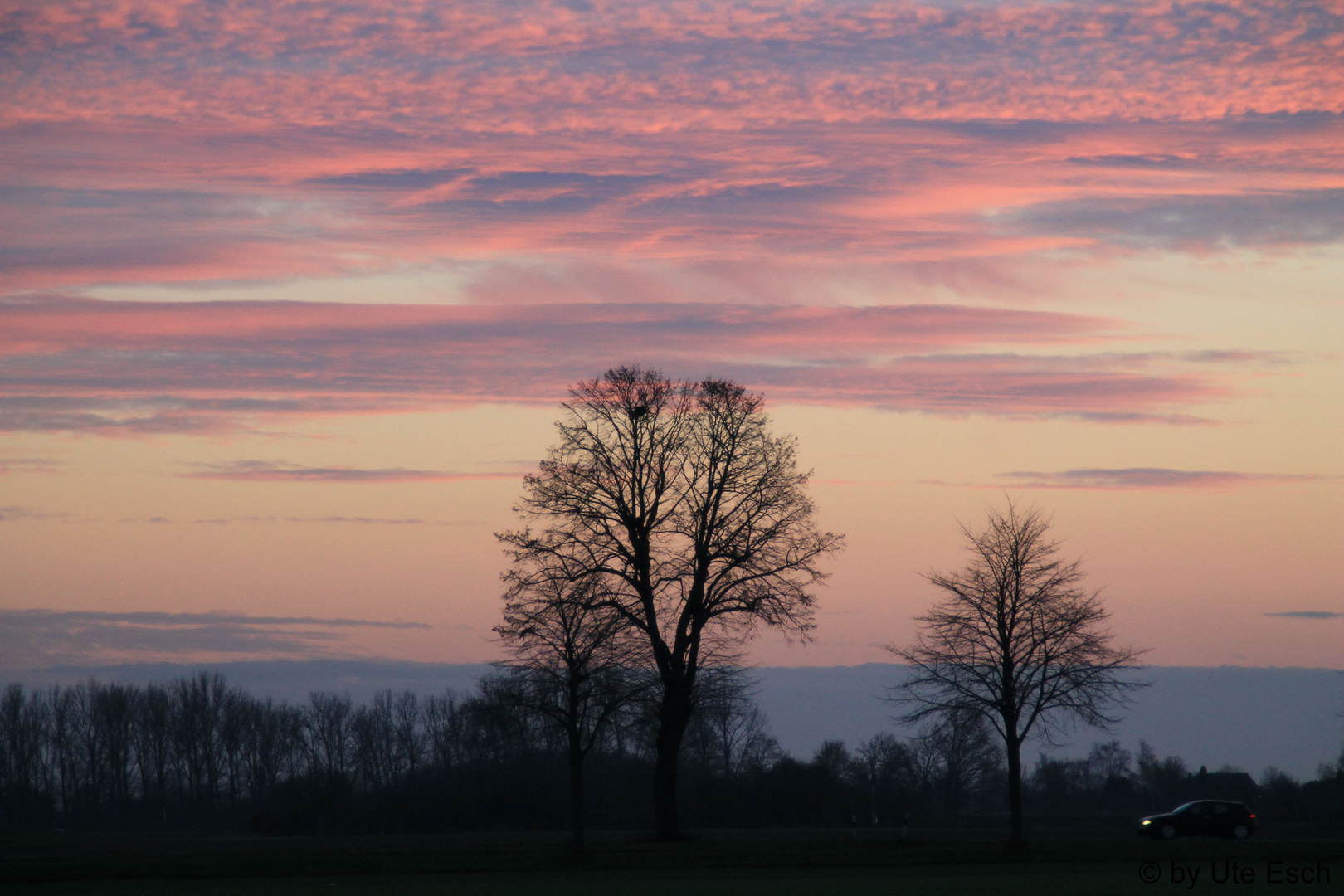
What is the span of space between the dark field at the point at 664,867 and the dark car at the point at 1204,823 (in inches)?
155

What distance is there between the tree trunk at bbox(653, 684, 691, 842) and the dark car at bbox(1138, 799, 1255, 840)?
17.3m

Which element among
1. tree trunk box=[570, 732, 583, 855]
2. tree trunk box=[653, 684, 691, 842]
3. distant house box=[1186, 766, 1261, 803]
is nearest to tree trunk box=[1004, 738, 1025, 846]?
tree trunk box=[653, 684, 691, 842]

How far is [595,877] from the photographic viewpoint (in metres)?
27.7

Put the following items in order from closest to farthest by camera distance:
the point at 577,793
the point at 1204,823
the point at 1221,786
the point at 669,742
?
1. the point at 577,793
2. the point at 669,742
3. the point at 1204,823
4. the point at 1221,786

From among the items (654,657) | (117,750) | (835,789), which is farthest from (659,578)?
(117,750)

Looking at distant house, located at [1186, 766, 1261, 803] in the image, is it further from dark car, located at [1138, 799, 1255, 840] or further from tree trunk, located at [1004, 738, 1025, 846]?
tree trunk, located at [1004, 738, 1025, 846]

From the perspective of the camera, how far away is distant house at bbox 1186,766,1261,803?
2869 inches

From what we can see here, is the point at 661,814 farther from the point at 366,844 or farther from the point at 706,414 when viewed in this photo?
the point at 706,414

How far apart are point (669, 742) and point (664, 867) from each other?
19.4 ft

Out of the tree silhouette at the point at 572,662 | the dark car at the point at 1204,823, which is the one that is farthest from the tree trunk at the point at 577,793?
the dark car at the point at 1204,823

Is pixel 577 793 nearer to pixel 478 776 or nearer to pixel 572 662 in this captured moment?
pixel 572 662

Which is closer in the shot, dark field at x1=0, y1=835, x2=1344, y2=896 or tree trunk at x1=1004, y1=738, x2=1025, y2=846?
dark field at x1=0, y1=835, x2=1344, y2=896

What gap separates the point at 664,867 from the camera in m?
30.9

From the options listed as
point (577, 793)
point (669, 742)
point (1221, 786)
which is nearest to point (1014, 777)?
point (669, 742)
